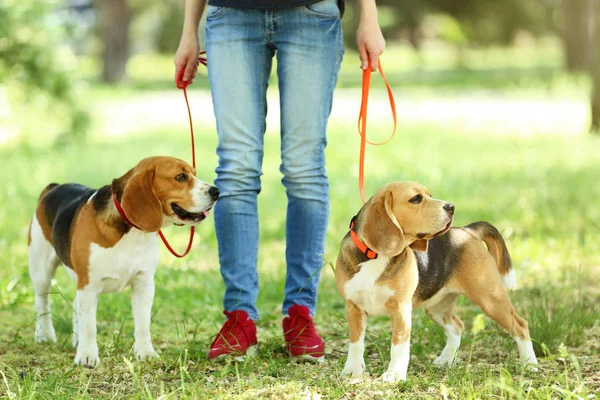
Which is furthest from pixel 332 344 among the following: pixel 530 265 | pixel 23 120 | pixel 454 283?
pixel 23 120

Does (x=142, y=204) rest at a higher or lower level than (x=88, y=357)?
higher

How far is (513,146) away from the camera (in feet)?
40.9

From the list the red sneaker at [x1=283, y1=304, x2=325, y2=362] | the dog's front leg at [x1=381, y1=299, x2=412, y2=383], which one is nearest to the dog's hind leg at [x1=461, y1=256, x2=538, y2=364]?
the dog's front leg at [x1=381, y1=299, x2=412, y2=383]

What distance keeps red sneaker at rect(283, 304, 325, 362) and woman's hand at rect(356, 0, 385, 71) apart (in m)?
1.32

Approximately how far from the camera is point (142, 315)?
4520mm

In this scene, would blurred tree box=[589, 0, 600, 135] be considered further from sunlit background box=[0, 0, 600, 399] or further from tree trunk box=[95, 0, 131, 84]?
tree trunk box=[95, 0, 131, 84]

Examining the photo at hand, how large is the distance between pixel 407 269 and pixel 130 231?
1365 mm

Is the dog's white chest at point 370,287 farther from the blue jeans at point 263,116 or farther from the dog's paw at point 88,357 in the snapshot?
the dog's paw at point 88,357

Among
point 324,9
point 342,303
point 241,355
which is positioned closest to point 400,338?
point 241,355

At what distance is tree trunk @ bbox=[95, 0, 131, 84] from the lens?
30.5 meters

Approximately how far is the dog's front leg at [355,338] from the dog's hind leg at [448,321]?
0.57 meters

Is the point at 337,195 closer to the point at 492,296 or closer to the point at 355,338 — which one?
the point at 492,296

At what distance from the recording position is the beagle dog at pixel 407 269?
3.92 metres

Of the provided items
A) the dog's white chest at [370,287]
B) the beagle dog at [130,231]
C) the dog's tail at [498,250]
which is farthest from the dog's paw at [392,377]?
the beagle dog at [130,231]
